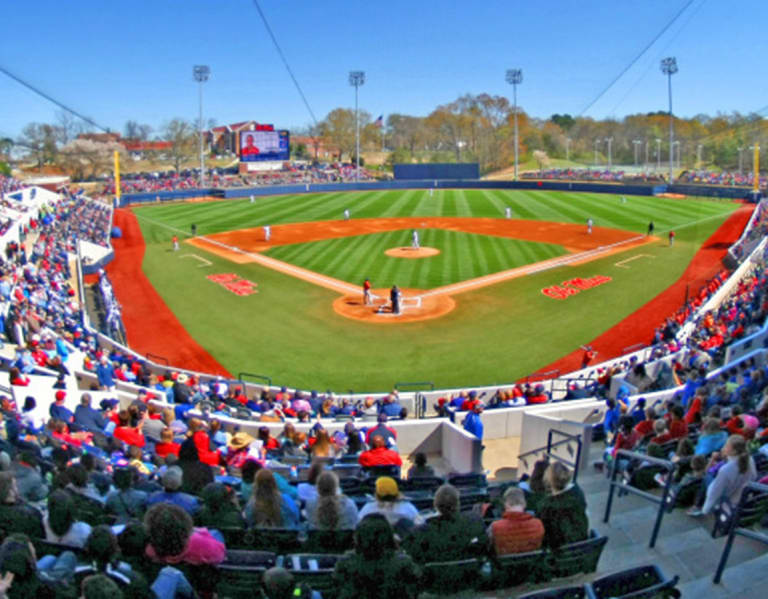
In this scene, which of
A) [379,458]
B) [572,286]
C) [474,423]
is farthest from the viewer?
[572,286]

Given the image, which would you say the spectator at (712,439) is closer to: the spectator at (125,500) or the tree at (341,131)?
the spectator at (125,500)

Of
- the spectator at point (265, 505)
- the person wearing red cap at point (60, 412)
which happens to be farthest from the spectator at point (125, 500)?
the person wearing red cap at point (60, 412)

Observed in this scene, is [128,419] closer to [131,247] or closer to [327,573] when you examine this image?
[327,573]

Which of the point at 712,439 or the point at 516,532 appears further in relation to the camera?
the point at 712,439

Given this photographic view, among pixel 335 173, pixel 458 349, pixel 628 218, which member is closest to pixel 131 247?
pixel 458 349

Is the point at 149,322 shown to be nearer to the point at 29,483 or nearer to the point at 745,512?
the point at 29,483

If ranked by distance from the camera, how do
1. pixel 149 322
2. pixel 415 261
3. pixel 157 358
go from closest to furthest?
pixel 157 358
pixel 149 322
pixel 415 261

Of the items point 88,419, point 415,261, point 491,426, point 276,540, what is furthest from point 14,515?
point 415,261
